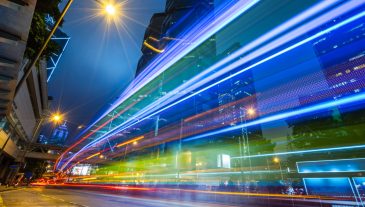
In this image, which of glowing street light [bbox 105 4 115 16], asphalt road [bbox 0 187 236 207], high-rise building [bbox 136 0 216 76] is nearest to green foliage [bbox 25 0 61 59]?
glowing street light [bbox 105 4 115 16]

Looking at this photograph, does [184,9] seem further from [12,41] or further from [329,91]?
[12,41]

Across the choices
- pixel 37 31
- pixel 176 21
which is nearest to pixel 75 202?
pixel 37 31

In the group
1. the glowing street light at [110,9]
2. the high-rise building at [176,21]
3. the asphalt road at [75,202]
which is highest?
the high-rise building at [176,21]

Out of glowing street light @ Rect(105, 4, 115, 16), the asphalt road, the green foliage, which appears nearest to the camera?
the green foliage

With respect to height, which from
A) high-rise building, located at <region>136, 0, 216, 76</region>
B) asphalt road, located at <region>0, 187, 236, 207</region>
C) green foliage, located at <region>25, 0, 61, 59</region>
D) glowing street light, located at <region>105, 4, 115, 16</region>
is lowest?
asphalt road, located at <region>0, 187, 236, 207</region>

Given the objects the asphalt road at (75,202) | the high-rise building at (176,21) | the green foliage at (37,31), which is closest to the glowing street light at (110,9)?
the green foliage at (37,31)

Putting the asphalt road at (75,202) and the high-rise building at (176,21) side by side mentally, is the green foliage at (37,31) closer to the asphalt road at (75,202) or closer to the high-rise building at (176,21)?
the asphalt road at (75,202)

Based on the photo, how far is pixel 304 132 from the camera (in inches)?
1489

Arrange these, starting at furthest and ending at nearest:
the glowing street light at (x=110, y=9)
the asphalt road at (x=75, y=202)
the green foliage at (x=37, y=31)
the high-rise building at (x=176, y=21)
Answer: the high-rise building at (x=176, y=21) → the asphalt road at (x=75, y=202) → the glowing street light at (x=110, y=9) → the green foliage at (x=37, y=31)

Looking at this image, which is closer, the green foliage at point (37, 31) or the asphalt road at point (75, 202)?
the green foliage at point (37, 31)

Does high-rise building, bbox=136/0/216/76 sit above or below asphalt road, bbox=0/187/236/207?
above

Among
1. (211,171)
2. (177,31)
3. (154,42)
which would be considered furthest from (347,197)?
(154,42)

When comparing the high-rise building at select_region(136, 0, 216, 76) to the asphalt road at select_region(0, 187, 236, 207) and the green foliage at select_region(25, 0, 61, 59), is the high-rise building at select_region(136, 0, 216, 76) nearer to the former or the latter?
the asphalt road at select_region(0, 187, 236, 207)

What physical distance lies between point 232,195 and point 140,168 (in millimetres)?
21721
